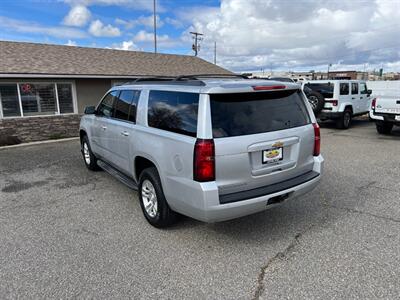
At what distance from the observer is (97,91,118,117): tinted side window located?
16.4 feet

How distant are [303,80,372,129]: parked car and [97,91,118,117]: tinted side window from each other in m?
9.38

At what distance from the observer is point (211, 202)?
9.33ft

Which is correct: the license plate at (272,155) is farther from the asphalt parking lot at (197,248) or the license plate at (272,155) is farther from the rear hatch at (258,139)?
the asphalt parking lot at (197,248)

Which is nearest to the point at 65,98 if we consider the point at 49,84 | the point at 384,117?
the point at 49,84

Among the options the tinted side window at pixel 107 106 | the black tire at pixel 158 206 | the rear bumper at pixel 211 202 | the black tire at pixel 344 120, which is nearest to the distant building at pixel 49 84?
the tinted side window at pixel 107 106

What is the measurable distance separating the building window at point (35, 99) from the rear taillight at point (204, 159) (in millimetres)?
10210

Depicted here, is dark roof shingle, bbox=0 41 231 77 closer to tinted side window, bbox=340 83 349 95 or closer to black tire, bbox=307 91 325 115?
black tire, bbox=307 91 325 115

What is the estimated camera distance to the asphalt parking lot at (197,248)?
268 cm

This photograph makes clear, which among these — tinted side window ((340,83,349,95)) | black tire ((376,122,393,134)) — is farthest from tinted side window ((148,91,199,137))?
tinted side window ((340,83,349,95))

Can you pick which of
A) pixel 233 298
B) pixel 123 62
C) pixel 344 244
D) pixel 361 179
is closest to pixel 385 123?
pixel 361 179

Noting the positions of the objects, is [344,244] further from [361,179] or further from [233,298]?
[361,179]

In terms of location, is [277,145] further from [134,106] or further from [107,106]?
[107,106]

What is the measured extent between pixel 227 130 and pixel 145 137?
1200mm

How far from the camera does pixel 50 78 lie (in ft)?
35.6
